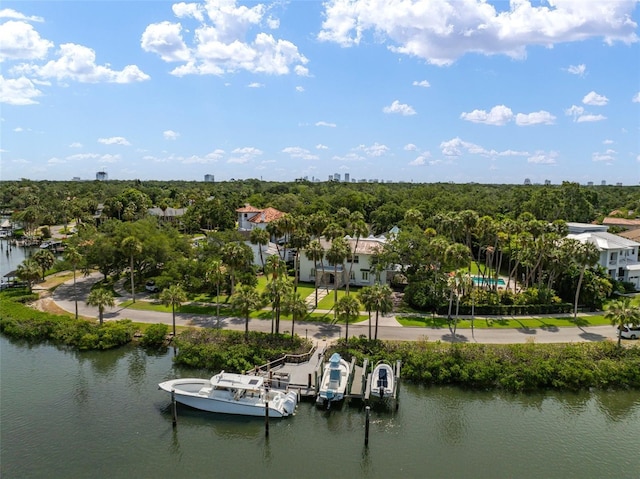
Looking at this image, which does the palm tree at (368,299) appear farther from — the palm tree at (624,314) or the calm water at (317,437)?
the palm tree at (624,314)

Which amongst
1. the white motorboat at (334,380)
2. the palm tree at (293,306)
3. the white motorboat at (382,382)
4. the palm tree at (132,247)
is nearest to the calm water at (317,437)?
the white motorboat at (334,380)

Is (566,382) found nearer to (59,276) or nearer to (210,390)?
(210,390)

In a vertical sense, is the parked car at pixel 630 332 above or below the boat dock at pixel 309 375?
above

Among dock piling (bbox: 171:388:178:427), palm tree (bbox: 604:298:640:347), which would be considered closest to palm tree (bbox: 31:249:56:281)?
dock piling (bbox: 171:388:178:427)

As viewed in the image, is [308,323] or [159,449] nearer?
[159,449]

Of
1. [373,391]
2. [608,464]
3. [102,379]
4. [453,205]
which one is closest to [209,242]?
[102,379]

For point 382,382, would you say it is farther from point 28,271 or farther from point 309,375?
point 28,271
